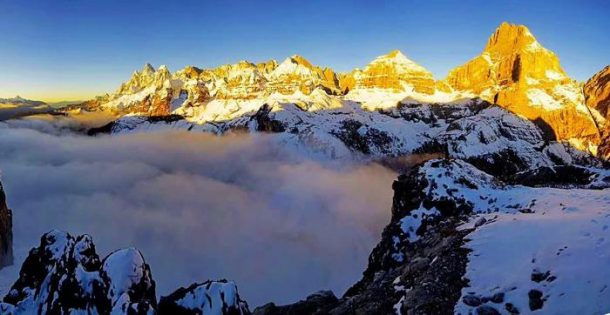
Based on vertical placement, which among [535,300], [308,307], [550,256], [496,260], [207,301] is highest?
[550,256]

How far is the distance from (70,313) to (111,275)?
16.0 feet

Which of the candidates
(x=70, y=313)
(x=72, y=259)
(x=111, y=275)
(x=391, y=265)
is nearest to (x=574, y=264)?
(x=391, y=265)

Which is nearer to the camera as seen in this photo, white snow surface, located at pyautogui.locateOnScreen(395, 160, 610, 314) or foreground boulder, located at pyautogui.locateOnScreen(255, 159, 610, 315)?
white snow surface, located at pyautogui.locateOnScreen(395, 160, 610, 314)

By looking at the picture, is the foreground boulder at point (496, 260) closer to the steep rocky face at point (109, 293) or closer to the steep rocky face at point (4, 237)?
the steep rocky face at point (109, 293)

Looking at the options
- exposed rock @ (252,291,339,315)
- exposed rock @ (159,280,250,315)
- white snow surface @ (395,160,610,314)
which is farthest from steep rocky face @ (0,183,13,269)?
white snow surface @ (395,160,610,314)

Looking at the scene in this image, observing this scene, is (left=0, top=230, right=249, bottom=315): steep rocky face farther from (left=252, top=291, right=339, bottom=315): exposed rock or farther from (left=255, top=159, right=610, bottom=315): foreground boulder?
(left=255, top=159, right=610, bottom=315): foreground boulder

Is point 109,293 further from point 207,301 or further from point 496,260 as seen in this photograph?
point 496,260

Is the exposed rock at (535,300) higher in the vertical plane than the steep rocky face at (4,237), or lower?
higher

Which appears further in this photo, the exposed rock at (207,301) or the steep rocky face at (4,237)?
the steep rocky face at (4,237)

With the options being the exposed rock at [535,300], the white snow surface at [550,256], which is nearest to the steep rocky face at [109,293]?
the white snow surface at [550,256]

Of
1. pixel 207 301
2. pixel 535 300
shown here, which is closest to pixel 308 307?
pixel 207 301

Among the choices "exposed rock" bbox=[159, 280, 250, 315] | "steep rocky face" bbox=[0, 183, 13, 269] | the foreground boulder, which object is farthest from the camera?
"steep rocky face" bbox=[0, 183, 13, 269]

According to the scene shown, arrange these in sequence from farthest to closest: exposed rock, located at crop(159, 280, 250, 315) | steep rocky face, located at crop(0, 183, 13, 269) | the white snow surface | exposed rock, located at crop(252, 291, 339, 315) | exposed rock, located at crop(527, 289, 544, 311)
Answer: steep rocky face, located at crop(0, 183, 13, 269) → exposed rock, located at crop(159, 280, 250, 315) → exposed rock, located at crop(252, 291, 339, 315) → exposed rock, located at crop(527, 289, 544, 311) → the white snow surface

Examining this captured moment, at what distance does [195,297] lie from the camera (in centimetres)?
3822
